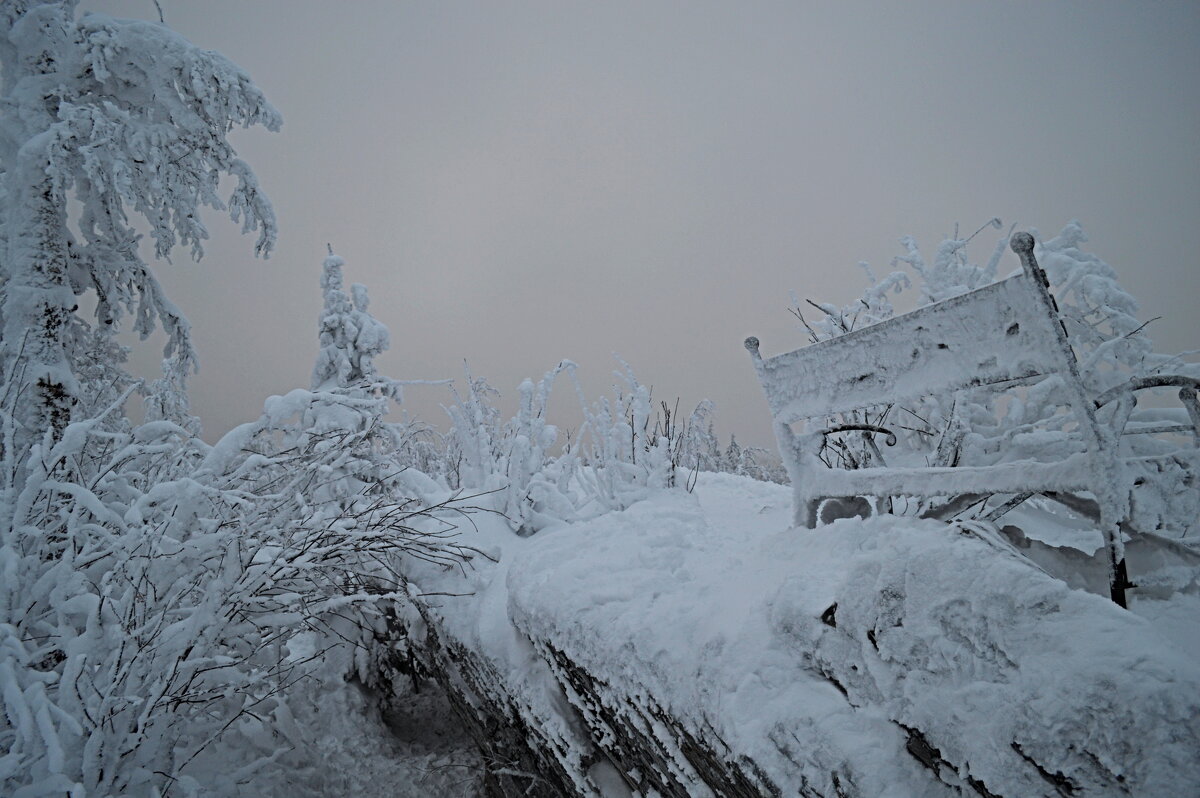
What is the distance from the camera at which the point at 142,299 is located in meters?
6.31

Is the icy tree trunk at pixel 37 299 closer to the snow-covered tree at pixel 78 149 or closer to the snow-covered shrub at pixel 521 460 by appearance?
the snow-covered tree at pixel 78 149

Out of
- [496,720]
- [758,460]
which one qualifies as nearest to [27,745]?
[496,720]

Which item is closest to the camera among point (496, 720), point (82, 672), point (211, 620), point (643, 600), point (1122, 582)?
point (1122, 582)

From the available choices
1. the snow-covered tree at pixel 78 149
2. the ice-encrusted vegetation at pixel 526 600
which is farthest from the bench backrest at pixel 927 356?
the snow-covered tree at pixel 78 149

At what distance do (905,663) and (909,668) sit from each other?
0.01 meters

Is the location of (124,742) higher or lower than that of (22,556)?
lower

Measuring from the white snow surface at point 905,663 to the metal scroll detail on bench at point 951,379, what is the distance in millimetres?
221

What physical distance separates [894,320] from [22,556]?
3.47 metres

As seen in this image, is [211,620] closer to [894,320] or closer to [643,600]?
[643,600]

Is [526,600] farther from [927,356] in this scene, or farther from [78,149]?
[78,149]

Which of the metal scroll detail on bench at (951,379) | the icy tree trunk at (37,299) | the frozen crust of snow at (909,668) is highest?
the icy tree trunk at (37,299)

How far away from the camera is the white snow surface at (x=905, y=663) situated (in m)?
0.89

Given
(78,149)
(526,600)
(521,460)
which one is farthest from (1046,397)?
(78,149)

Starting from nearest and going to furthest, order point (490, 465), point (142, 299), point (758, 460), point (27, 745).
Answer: point (27, 745) → point (490, 465) → point (142, 299) → point (758, 460)
